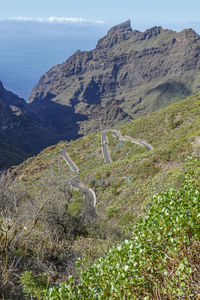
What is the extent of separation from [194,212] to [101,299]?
209 centimetres

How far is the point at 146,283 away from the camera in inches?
164

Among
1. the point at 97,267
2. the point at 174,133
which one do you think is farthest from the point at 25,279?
the point at 174,133

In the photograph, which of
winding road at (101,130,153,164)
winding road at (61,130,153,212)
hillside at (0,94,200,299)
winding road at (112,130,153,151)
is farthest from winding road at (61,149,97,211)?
winding road at (112,130,153,151)

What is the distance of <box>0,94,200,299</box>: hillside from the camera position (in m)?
7.42

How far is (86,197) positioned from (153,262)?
94.5ft

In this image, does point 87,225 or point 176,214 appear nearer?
point 176,214

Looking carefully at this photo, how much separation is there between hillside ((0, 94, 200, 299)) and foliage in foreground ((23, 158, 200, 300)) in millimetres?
1198

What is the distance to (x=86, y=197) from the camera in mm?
32688

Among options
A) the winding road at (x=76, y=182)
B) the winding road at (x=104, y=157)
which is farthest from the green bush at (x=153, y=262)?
the winding road at (x=104, y=157)

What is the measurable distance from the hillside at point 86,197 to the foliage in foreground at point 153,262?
1.20 metres

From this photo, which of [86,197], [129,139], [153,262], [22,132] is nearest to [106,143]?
[129,139]

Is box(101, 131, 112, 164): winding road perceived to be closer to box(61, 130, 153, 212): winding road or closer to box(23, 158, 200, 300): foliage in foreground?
box(61, 130, 153, 212): winding road

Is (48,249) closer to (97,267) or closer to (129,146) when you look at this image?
(97,267)

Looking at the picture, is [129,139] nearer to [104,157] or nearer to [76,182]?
[104,157]
